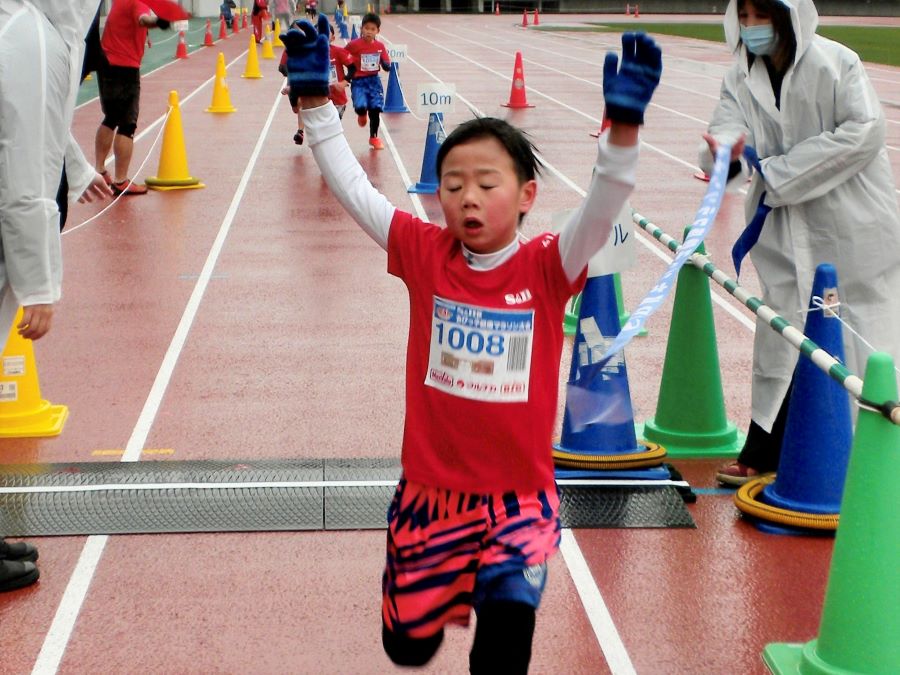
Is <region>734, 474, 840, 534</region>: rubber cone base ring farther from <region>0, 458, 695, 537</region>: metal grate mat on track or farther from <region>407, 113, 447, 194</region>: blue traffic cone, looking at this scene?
<region>407, 113, 447, 194</region>: blue traffic cone

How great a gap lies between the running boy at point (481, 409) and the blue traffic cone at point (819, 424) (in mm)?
2224

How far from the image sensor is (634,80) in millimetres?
3217

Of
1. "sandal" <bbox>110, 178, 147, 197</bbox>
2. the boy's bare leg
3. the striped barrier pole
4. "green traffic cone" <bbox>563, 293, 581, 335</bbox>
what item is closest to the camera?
the striped barrier pole

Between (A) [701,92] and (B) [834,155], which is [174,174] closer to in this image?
(B) [834,155]

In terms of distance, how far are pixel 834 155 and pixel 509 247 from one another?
2572mm

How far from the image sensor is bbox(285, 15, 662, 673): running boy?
11.7 ft

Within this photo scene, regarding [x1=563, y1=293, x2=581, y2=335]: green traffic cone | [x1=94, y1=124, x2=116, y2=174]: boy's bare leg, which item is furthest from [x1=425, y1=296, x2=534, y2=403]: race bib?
[x1=94, y1=124, x2=116, y2=174]: boy's bare leg

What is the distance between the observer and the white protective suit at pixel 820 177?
5.77 meters

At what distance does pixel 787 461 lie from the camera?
5.88m

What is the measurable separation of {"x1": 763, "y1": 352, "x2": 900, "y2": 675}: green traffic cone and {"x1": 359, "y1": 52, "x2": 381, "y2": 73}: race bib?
15467 mm

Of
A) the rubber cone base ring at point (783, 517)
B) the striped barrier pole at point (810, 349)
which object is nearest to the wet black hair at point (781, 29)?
the striped barrier pole at point (810, 349)

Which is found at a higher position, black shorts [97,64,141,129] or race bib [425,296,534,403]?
race bib [425,296,534,403]

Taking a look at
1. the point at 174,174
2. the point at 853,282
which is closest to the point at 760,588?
the point at 853,282

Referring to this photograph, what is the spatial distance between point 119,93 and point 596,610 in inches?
421
